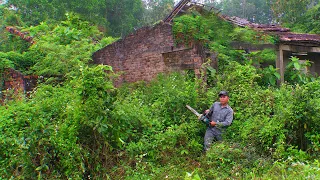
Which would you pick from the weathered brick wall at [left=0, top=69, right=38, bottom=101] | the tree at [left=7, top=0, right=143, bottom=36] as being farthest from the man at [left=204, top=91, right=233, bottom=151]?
the tree at [left=7, top=0, right=143, bottom=36]

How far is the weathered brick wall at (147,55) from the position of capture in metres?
8.82

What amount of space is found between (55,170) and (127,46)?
564cm

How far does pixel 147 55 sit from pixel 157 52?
0.39 metres

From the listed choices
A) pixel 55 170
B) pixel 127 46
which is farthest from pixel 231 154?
pixel 127 46

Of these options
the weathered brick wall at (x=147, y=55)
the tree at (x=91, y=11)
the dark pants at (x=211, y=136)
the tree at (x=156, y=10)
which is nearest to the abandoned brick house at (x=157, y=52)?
the weathered brick wall at (x=147, y=55)

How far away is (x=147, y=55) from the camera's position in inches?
377

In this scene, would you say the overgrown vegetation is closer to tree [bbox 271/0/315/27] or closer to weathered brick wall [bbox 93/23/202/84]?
weathered brick wall [bbox 93/23/202/84]

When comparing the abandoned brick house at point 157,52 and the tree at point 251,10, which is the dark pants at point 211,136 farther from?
the tree at point 251,10

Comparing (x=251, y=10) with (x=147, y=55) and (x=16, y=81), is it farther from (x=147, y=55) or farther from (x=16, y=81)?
(x=16, y=81)

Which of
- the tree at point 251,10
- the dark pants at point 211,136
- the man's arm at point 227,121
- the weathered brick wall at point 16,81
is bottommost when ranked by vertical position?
the dark pants at point 211,136

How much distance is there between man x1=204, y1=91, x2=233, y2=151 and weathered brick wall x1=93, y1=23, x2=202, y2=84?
7.29ft

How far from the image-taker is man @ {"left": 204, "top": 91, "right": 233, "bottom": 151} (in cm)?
626

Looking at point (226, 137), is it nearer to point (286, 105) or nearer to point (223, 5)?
point (286, 105)

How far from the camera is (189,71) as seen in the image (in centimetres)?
869
